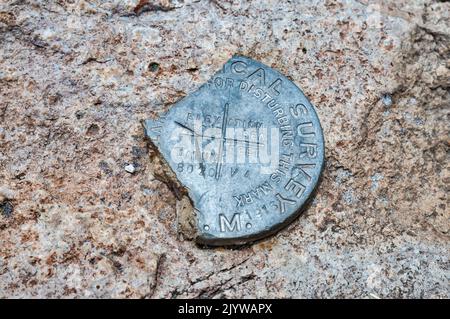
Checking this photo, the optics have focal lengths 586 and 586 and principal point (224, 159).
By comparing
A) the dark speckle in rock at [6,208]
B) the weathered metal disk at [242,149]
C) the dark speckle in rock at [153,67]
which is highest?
the dark speckle in rock at [153,67]

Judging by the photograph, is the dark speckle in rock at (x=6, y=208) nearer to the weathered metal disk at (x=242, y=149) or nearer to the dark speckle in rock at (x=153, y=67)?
the weathered metal disk at (x=242, y=149)

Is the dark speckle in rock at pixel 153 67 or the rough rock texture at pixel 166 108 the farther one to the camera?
the dark speckle in rock at pixel 153 67

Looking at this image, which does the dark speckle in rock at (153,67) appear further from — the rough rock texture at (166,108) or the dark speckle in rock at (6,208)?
the dark speckle in rock at (6,208)

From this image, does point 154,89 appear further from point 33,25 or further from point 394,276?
point 394,276

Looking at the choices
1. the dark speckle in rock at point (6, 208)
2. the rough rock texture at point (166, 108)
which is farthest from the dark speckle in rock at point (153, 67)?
the dark speckle in rock at point (6, 208)

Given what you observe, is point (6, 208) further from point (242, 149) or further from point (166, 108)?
point (242, 149)

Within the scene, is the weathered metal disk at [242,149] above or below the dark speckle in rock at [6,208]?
above

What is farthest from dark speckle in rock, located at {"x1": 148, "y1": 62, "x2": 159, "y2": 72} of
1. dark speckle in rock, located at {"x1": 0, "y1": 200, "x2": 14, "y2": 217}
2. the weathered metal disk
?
dark speckle in rock, located at {"x1": 0, "y1": 200, "x2": 14, "y2": 217}
